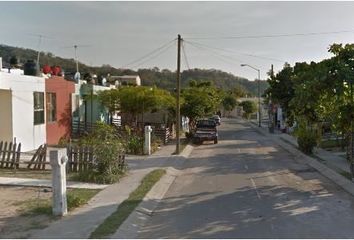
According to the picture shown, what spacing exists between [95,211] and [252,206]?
4065 millimetres

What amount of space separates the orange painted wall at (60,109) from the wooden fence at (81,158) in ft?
35.7

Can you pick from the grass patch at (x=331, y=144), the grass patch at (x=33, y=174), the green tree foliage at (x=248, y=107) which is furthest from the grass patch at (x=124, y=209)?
the green tree foliage at (x=248, y=107)

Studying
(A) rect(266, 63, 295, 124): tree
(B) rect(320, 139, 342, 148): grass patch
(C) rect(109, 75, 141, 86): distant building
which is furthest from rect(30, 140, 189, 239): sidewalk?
(C) rect(109, 75, 141, 86): distant building

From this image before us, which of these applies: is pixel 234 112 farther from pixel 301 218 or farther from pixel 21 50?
pixel 301 218

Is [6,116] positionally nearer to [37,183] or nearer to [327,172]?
[37,183]

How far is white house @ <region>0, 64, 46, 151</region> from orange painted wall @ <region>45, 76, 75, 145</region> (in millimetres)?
1294

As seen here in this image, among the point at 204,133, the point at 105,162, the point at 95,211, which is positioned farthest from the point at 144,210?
the point at 204,133

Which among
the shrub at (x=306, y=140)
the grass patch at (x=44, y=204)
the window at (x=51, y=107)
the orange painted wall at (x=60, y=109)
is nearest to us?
the grass patch at (x=44, y=204)

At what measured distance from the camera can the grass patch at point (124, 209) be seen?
9.76m

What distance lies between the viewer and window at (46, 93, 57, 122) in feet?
96.5

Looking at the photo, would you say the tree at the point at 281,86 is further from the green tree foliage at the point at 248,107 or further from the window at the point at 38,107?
the green tree foliage at the point at 248,107

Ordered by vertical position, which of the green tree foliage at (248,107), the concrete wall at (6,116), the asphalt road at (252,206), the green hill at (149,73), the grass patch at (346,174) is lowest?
the asphalt road at (252,206)

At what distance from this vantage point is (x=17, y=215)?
11367mm

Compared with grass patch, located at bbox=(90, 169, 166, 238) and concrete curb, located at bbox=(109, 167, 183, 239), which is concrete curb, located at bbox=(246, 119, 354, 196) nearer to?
concrete curb, located at bbox=(109, 167, 183, 239)
